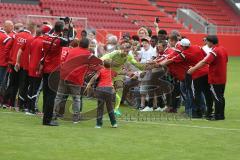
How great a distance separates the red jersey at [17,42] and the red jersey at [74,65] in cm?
178

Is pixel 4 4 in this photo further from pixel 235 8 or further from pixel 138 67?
pixel 235 8

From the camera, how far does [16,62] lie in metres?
13.5

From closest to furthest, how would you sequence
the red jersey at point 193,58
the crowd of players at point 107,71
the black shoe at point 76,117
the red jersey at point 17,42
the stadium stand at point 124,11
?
the crowd of players at point 107,71, the black shoe at point 76,117, the red jersey at point 17,42, the red jersey at point 193,58, the stadium stand at point 124,11

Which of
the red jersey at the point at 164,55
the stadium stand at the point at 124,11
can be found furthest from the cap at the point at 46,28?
the stadium stand at the point at 124,11

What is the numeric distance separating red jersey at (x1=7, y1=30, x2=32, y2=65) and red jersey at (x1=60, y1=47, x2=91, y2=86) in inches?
70.1

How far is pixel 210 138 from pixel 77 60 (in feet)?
10.4

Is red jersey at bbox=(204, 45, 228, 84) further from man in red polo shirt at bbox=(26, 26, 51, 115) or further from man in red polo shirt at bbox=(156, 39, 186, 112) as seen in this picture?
man in red polo shirt at bbox=(26, 26, 51, 115)

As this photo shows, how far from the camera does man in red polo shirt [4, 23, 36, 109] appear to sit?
1345cm

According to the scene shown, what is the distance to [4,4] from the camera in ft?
107

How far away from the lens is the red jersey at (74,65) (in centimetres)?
1178

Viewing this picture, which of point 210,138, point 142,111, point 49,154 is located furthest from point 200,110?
point 49,154

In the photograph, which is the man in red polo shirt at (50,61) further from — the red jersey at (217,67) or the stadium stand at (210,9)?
the stadium stand at (210,9)

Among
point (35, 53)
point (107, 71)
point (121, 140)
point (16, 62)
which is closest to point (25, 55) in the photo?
point (16, 62)

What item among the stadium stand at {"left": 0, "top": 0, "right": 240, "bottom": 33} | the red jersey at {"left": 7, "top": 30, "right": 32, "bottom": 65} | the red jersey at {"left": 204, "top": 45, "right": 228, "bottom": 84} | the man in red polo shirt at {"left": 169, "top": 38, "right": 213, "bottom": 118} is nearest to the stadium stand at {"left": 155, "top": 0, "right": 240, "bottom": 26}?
the stadium stand at {"left": 0, "top": 0, "right": 240, "bottom": 33}
